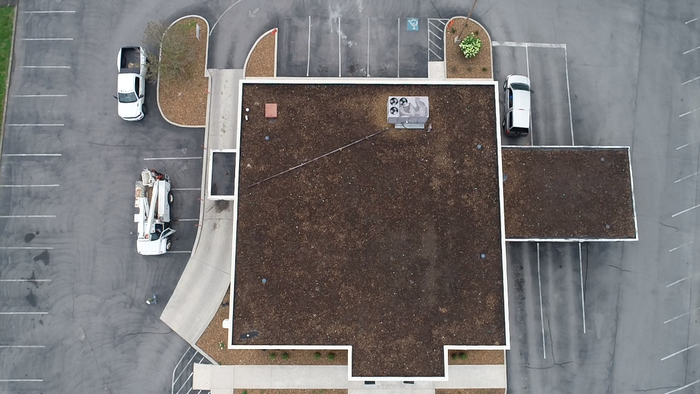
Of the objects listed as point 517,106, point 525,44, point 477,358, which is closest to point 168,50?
point 517,106

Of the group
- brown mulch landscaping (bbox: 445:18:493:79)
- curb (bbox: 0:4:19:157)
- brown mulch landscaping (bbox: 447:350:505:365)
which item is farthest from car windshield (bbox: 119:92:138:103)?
brown mulch landscaping (bbox: 447:350:505:365)

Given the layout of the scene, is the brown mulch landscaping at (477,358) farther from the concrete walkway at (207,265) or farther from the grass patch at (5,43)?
the grass patch at (5,43)

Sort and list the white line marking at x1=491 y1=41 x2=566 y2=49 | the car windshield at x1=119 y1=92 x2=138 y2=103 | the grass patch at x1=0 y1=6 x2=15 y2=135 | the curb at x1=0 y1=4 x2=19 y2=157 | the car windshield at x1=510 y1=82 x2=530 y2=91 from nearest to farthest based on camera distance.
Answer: the car windshield at x1=119 y1=92 x2=138 y2=103 < the car windshield at x1=510 y1=82 x2=530 y2=91 < the curb at x1=0 y1=4 x2=19 y2=157 < the grass patch at x1=0 y1=6 x2=15 y2=135 < the white line marking at x1=491 y1=41 x2=566 y2=49

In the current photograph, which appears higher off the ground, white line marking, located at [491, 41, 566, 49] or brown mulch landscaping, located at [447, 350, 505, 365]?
white line marking, located at [491, 41, 566, 49]

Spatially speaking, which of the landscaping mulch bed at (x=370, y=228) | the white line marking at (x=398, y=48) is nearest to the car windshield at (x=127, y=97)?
the landscaping mulch bed at (x=370, y=228)

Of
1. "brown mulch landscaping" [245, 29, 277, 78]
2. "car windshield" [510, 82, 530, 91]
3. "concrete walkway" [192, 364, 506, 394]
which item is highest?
"brown mulch landscaping" [245, 29, 277, 78]

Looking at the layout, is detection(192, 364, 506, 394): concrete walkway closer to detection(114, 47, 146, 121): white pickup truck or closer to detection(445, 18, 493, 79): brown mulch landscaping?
detection(114, 47, 146, 121): white pickup truck

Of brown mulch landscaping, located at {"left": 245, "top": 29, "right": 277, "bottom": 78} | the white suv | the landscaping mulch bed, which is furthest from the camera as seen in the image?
brown mulch landscaping, located at {"left": 245, "top": 29, "right": 277, "bottom": 78}
